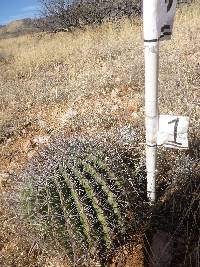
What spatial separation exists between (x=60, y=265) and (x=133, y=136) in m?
1.47

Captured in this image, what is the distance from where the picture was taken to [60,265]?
108 inches

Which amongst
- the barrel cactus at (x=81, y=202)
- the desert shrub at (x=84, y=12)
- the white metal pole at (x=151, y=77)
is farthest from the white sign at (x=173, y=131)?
the desert shrub at (x=84, y=12)

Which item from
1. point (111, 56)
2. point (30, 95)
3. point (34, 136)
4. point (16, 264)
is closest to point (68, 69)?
point (111, 56)

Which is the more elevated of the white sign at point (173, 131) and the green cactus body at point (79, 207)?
the white sign at point (173, 131)

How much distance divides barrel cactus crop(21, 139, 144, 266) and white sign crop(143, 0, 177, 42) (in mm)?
924

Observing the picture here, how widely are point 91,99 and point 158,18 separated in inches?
135

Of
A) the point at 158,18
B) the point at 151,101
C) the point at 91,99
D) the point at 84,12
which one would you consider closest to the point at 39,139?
the point at 91,99

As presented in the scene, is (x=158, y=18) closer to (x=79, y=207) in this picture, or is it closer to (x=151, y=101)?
(x=151, y=101)

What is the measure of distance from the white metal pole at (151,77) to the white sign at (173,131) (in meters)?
0.05

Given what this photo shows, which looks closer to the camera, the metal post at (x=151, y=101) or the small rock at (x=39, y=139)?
the metal post at (x=151, y=101)

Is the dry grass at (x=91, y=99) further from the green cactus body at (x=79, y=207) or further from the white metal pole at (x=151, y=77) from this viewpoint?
the white metal pole at (x=151, y=77)

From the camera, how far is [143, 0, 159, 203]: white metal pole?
2127 mm

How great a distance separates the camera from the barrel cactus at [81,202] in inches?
96.7

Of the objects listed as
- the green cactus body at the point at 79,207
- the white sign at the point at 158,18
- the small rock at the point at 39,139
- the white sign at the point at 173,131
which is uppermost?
the white sign at the point at 158,18
